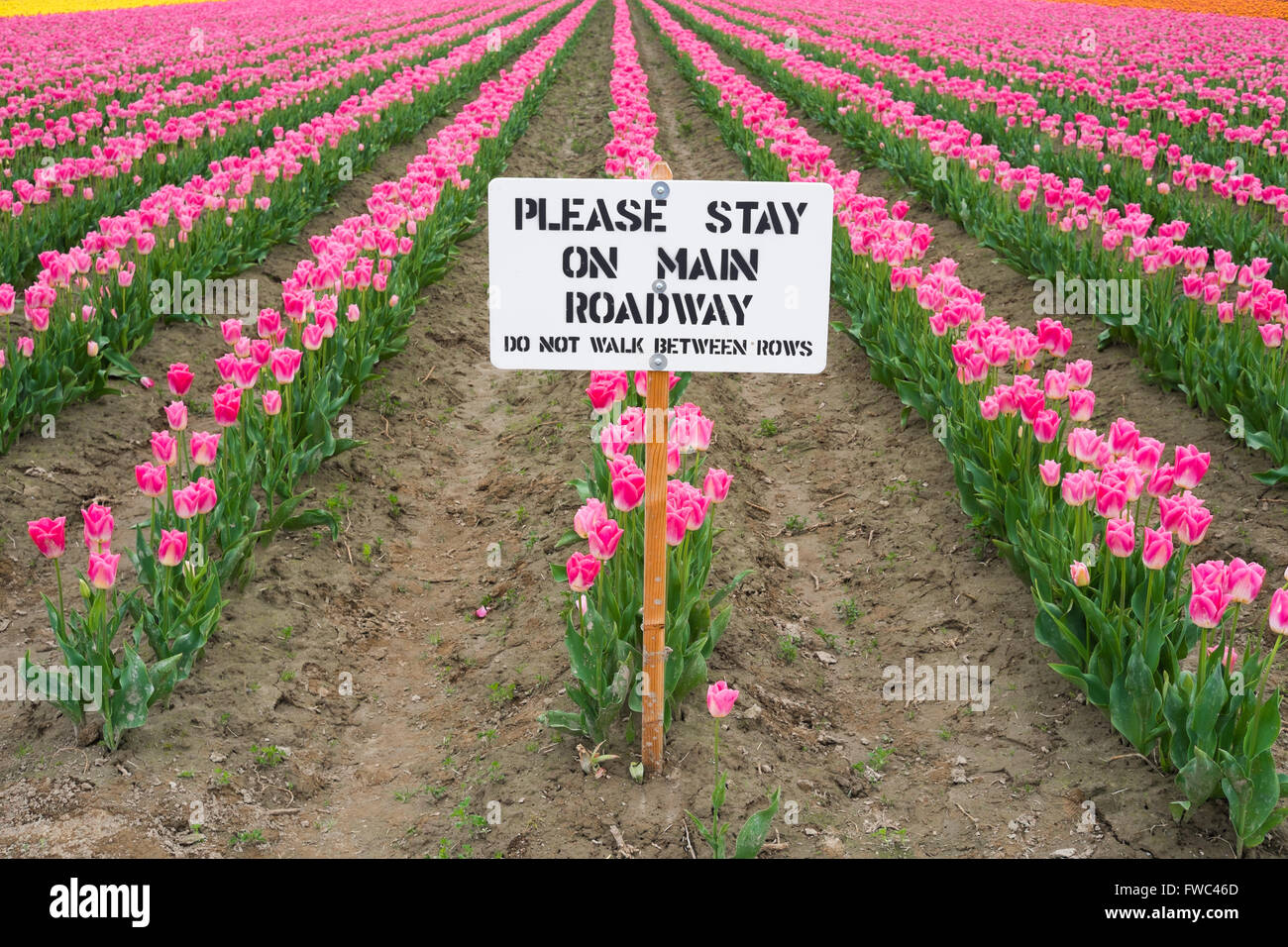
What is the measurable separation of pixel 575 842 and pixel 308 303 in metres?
3.08

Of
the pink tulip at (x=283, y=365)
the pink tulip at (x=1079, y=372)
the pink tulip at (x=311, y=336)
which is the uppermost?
the pink tulip at (x=1079, y=372)

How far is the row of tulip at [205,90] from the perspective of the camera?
1117 cm

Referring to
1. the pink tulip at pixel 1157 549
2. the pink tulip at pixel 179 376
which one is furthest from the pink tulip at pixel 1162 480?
the pink tulip at pixel 179 376

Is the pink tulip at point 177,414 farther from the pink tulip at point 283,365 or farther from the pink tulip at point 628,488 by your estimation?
the pink tulip at point 628,488

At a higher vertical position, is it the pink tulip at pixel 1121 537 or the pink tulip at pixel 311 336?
the pink tulip at pixel 311 336

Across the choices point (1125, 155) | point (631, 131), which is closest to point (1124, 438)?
point (631, 131)

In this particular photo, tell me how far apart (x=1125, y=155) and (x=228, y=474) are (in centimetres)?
935

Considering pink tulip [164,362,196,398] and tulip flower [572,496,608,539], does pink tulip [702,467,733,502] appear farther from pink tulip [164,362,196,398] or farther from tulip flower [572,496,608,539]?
pink tulip [164,362,196,398]

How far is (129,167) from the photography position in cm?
998

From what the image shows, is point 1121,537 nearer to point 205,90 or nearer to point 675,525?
point 675,525

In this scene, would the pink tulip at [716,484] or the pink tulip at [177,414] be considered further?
the pink tulip at [177,414]

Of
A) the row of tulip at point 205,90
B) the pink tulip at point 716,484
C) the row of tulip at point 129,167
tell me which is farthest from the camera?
the row of tulip at point 205,90

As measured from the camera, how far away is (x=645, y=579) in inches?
139

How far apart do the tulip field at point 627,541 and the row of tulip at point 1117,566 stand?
0.02m
